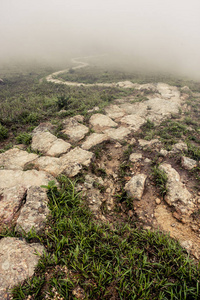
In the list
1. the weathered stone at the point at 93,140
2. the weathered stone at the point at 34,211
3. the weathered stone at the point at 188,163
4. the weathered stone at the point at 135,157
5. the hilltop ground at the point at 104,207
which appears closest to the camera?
the hilltop ground at the point at 104,207

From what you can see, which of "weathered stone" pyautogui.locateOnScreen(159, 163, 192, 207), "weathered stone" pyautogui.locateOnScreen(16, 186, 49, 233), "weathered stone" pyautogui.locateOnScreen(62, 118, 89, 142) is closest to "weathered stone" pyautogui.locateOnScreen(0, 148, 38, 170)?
"weathered stone" pyautogui.locateOnScreen(16, 186, 49, 233)

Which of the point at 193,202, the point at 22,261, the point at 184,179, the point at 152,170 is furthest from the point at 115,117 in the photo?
the point at 22,261

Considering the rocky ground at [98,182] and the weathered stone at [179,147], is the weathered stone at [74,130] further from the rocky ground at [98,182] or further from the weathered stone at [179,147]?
the weathered stone at [179,147]

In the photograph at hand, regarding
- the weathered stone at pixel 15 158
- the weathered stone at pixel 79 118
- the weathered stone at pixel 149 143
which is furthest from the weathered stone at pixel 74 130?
the weathered stone at pixel 149 143

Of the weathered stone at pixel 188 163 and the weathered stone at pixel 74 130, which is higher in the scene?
the weathered stone at pixel 74 130

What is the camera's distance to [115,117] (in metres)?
6.82

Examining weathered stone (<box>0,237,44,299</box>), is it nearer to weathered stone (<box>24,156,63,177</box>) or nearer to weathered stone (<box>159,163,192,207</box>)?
weathered stone (<box>24,156,63,177</box>)

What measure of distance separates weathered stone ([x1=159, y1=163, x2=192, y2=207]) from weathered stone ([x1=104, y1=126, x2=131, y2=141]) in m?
2.10

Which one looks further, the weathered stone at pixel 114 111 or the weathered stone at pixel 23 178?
the weathered stone at pixel 114 111

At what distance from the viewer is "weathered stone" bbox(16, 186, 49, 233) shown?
8.05 ft

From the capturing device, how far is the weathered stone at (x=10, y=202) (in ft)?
8.34

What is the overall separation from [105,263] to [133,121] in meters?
5.40

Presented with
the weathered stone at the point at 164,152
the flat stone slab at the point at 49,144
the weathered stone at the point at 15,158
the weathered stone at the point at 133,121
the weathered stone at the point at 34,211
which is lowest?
the weathered stone at the point at 34,211

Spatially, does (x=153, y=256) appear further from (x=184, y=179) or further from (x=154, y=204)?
(x=184, y=179)
